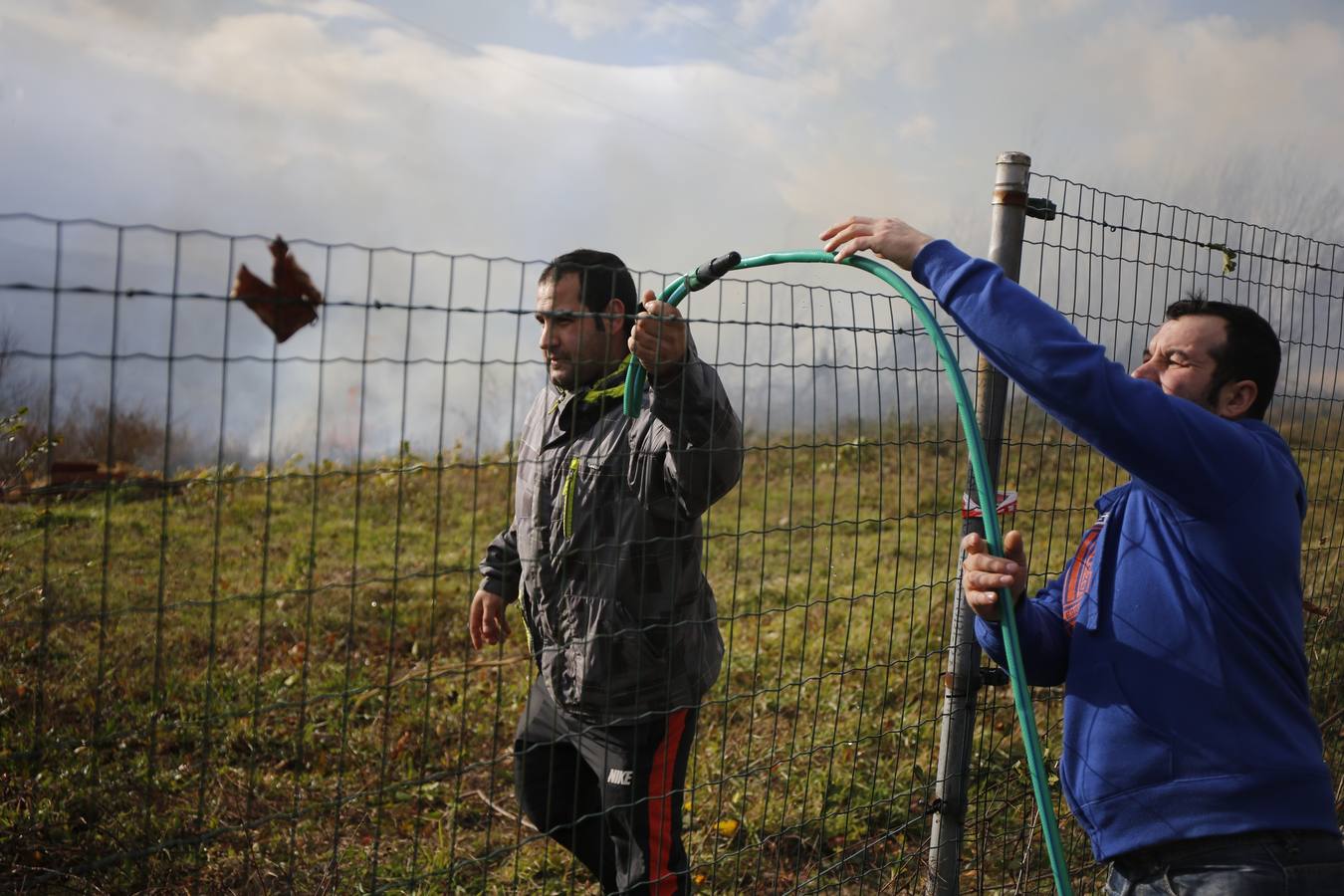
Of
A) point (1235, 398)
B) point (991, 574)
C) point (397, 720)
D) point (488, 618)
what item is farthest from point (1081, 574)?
→ point (397, 720)

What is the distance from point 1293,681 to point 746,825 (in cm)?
235

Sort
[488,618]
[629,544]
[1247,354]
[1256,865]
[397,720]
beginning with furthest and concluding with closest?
[397,720], [488,618], [629,544], [1247,354], [1256,865]

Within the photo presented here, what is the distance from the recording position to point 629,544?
2465mm

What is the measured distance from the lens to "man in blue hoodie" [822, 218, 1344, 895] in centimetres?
185

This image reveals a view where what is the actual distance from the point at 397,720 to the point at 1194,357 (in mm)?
3873

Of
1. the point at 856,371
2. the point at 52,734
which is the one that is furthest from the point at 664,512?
the point at 52,734

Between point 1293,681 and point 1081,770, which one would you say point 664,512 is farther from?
point 1293,681

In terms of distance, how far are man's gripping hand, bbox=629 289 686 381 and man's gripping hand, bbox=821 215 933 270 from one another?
384mm

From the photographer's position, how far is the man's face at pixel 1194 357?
211 centimetres

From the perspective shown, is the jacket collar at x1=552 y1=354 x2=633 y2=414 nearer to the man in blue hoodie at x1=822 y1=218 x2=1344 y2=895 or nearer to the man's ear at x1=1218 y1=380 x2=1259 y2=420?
the man in blue hoodie at x1=822 y1=218 x2=1344 y2=895

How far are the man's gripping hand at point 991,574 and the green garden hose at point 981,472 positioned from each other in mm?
21

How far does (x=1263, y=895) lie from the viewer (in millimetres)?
1896

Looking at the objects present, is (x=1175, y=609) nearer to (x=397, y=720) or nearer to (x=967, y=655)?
(x=967, y=655)

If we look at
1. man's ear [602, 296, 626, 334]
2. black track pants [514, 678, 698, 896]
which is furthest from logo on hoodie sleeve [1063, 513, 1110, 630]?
man's ear [602, 296, 626, 334]
